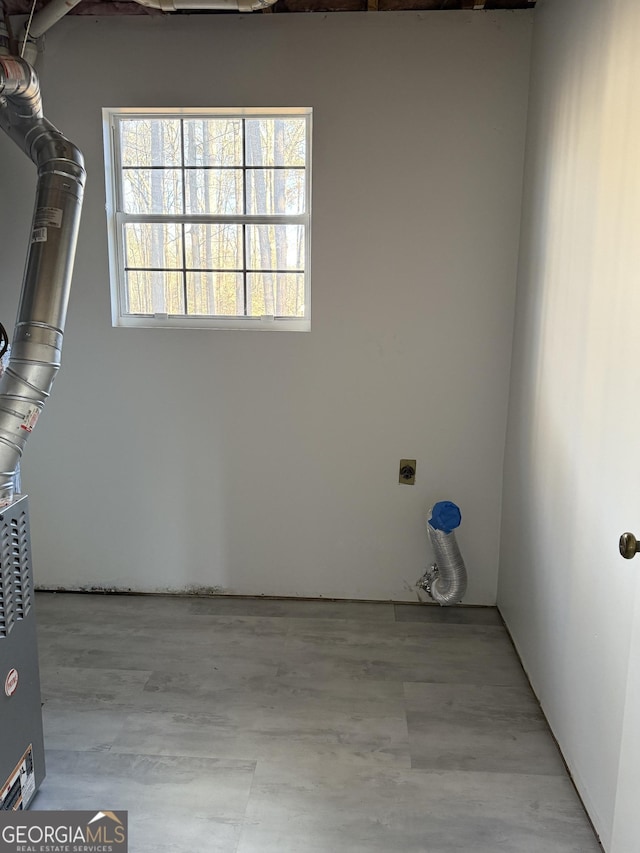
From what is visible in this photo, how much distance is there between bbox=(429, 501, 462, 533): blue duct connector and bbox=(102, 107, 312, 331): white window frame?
3.34 feet

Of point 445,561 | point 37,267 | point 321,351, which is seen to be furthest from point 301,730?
point 37,267

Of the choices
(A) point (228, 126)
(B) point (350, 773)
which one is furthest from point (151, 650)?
(A) point (228, 126)

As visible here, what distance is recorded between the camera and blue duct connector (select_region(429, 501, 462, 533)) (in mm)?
2916

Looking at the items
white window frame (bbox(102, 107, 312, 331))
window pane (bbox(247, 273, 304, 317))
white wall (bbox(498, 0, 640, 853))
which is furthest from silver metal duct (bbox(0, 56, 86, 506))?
white wall (bbox(498, 0, 640, 853))

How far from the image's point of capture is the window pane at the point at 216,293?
10.0 ft

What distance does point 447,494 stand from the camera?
121 inches

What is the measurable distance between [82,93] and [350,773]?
2.90 m

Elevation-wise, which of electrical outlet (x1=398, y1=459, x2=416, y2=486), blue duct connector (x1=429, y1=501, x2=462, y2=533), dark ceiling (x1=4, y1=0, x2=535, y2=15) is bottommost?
blue duct connector (x1=429, y1=501, x2=462, y2=533)

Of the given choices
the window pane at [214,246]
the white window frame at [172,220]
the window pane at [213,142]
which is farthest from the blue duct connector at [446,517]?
the window pane at [213,142]

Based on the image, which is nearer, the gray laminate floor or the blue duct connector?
the gray laminate floor

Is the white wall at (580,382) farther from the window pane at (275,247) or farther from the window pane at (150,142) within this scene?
the window pane at (150,142)

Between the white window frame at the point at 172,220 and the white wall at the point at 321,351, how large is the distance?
0.18ft

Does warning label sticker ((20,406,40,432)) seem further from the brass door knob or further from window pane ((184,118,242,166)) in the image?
the brass door knob

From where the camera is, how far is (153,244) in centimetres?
306
